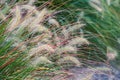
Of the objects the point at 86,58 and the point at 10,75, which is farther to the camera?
the point at 86,58

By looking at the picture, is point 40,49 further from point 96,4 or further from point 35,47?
point 96,4

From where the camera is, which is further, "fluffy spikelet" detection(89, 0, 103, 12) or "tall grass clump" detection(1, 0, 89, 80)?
"fluffy spikelet" detection(89, 0, 103, 12)

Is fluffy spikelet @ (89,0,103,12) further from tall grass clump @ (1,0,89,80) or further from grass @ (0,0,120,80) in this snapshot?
tall grass clump @ (1,0,89,80)

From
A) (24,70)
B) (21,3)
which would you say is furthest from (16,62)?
(21,3)

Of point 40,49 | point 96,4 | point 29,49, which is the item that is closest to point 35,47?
point 29,49

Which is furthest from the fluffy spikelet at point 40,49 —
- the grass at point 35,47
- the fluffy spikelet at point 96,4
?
the fluffy spikelet at point 96,4

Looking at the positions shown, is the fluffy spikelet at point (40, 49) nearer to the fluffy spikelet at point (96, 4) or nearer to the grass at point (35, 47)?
the grass at point (35, 47)

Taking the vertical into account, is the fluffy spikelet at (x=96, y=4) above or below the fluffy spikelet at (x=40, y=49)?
above

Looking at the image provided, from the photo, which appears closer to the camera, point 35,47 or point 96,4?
point 35,47

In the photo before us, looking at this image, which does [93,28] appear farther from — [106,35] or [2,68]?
[2,68]

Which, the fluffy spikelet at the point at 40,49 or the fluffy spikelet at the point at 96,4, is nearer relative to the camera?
the fluffy spikelet at the point at 40,49

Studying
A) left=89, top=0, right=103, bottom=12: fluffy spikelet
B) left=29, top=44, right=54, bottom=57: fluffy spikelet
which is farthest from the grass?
left=89, top=0, right=103, bottom=12: fluffy spikelet
